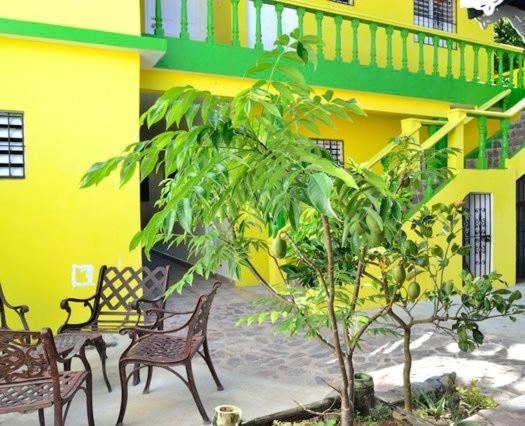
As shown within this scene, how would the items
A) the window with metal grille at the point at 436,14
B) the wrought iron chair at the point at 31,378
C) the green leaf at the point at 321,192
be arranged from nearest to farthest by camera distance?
the green leaf at the point at 321,192, the wrought iron chair at the point at 31,378, the window with metal grille at the point at 436,14

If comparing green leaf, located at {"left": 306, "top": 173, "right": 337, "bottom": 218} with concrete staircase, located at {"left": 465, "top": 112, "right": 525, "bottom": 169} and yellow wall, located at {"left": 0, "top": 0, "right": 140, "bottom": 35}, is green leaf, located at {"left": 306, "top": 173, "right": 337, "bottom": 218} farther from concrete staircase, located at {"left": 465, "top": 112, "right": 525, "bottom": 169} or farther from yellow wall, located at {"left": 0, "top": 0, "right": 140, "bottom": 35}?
concrete staircase, located at {"left": 465, "top": 112, "right": 525, "bottom": 169}

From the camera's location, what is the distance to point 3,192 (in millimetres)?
5121

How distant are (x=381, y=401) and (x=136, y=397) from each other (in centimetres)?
194

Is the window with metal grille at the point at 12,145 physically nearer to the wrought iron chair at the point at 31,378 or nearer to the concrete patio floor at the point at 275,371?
the concrete patio floor at the point at 275,371

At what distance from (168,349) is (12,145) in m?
3.16

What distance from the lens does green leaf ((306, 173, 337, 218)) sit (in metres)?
1.10

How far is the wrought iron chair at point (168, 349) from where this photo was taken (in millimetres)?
3260

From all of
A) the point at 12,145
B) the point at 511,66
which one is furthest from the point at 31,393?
the point at 511,66

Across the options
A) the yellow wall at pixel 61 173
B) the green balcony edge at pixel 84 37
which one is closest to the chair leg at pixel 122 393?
the yellow wall at pixel 61 173

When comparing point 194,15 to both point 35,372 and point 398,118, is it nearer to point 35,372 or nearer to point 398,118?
point 398,118

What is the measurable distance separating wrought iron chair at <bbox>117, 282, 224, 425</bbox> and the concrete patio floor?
0.21 m

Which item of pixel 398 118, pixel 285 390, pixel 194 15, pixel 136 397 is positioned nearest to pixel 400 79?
pixel 398 118

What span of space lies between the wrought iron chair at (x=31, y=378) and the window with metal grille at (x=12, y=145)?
9.84ft

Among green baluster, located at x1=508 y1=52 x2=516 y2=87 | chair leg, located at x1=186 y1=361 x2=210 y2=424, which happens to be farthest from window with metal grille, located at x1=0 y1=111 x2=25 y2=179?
green baluster, located at x1=508 y1=52 x2=516 y2=87
